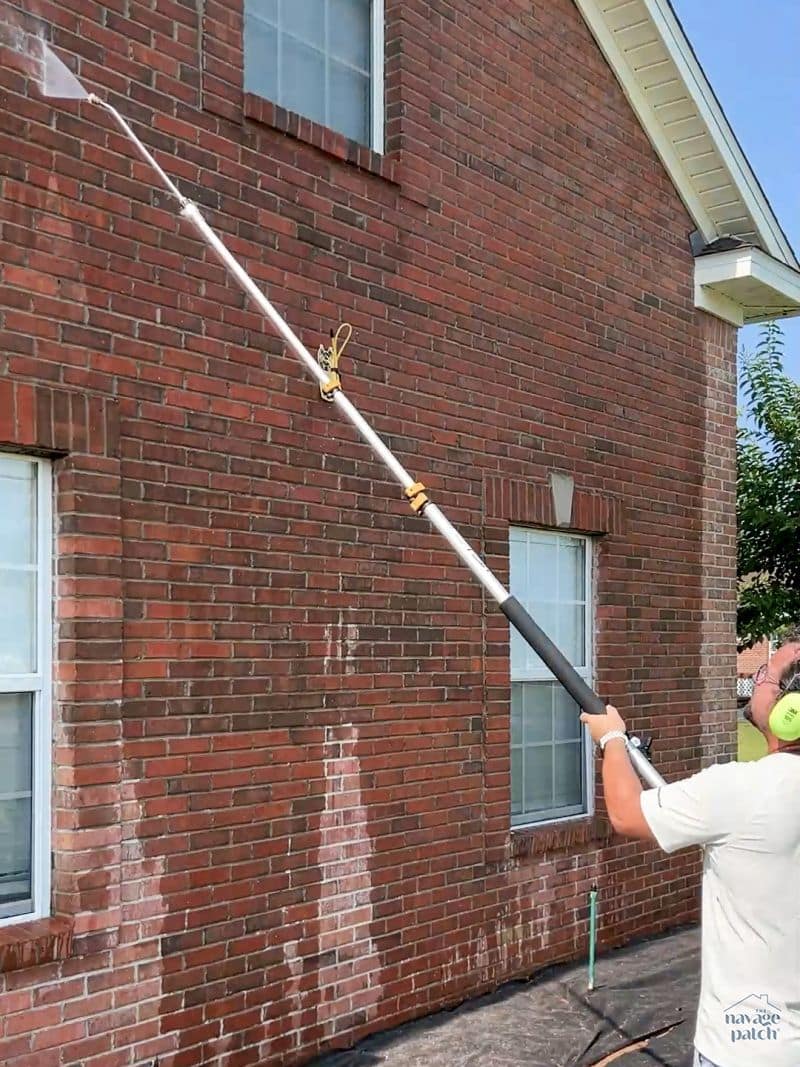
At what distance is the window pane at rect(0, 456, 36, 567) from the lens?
462cm

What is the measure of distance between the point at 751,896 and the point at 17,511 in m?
2.90

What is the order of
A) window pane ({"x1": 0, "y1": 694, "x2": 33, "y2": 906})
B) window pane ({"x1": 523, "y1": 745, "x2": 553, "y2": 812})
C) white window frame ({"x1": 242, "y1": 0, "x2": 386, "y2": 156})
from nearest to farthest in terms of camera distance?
window pane ({"x1": 0, "y1": 694, "x2": 33, "y2": 906}), white window frame ({"x1": 242, "y1": 0, "x2": 386, "y2": 156}), window pane ({"x1": 523, "y1": 745, "x2": 553, "y2": 812})

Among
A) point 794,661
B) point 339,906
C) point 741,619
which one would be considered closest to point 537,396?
point 339,906

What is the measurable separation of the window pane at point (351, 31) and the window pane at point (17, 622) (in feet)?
10.8

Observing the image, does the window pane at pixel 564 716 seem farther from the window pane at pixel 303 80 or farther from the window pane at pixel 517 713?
the window pane at pixel 303 80

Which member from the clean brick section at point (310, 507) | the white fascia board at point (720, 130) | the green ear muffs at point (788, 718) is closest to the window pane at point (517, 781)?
the clean brick section at point (310, 507)

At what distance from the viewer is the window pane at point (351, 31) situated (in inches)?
252

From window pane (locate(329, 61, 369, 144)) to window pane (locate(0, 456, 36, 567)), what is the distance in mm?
2703

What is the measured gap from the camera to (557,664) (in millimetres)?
3812

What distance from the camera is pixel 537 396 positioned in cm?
748

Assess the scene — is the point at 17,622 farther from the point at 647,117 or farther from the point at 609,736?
the point at 647,117

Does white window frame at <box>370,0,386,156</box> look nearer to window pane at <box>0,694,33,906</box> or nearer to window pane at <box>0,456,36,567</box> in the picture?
window pane at <box>0,456,36,567</box>

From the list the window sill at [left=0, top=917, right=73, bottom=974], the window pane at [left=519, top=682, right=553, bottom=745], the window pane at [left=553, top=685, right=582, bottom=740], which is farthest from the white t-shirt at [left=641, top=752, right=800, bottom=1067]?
the window pane at [left=553, top=685, right=582, bottom=740]

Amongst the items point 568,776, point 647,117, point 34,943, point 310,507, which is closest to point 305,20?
point 310,507
